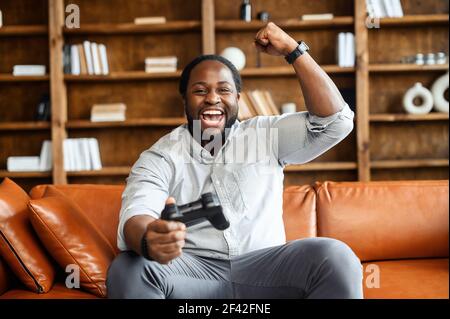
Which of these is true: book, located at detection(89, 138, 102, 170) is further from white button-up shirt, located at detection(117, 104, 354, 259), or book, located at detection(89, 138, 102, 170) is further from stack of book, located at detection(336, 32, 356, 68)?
white button-up shirt, located at detection(117, 104, 354, 259)

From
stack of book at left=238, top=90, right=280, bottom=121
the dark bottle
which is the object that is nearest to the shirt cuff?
stack of book at left=238, top=90, right=280, bottom=121

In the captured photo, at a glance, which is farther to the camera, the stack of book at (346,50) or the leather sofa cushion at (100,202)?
the stack of book at (346,50)

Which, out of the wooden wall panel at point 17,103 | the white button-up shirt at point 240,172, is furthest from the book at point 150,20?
A: the white button-up shirt at point 240,172

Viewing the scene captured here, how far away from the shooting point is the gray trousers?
122 cm

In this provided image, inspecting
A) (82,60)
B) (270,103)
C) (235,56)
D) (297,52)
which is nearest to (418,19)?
(270,103)

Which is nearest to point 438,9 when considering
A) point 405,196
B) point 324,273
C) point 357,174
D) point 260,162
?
point 357,174

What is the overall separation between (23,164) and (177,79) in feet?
3.91

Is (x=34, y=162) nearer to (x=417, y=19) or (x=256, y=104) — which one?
(x=256, y=104)

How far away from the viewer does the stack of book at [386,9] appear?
3.62 metres

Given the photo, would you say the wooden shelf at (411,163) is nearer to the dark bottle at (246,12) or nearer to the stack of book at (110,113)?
the dark bottle at (246,12)

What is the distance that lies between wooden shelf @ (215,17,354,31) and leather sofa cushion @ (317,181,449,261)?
1818 mm

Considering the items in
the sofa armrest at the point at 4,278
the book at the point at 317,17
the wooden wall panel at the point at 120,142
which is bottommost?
the sofa armrest at the point at 4,278

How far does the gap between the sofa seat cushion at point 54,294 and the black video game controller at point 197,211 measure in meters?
0.63
